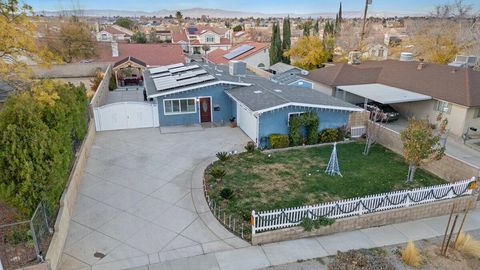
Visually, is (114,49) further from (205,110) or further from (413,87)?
(413,87)

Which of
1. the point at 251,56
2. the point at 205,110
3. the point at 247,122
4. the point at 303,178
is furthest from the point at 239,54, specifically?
the point at 303,178

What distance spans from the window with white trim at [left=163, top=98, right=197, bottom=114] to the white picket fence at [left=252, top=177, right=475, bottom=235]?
12.5 m

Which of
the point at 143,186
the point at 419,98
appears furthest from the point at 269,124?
the point at 419,98

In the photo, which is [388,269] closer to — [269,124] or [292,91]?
[269,124]

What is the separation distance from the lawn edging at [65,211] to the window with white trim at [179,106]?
21.2 feet

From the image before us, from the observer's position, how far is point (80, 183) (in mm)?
13984

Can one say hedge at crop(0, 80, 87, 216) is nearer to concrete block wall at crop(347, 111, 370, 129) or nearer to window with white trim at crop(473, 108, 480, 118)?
concrete block wall at crop(347, 111, 370, 129)

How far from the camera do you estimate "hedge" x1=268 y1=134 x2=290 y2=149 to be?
18328 mm

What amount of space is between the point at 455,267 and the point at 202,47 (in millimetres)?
68926

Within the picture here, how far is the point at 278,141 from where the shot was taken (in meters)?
18.4

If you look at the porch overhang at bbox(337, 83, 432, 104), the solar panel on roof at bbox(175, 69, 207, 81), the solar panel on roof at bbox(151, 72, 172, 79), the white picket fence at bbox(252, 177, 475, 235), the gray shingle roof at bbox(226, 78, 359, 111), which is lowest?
the white picket fence at bbox(252, 177, 475, 235)

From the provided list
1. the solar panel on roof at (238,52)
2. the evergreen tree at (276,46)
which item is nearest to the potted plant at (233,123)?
the solar panel on roof at (238,52)

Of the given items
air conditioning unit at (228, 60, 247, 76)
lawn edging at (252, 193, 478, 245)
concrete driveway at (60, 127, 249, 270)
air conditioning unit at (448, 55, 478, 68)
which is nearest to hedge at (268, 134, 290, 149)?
concrete driveway at (60, 127, 249, 270)

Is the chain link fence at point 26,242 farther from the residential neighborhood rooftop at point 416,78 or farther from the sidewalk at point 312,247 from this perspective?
the residential neighborhood rooftop at point 416,78
